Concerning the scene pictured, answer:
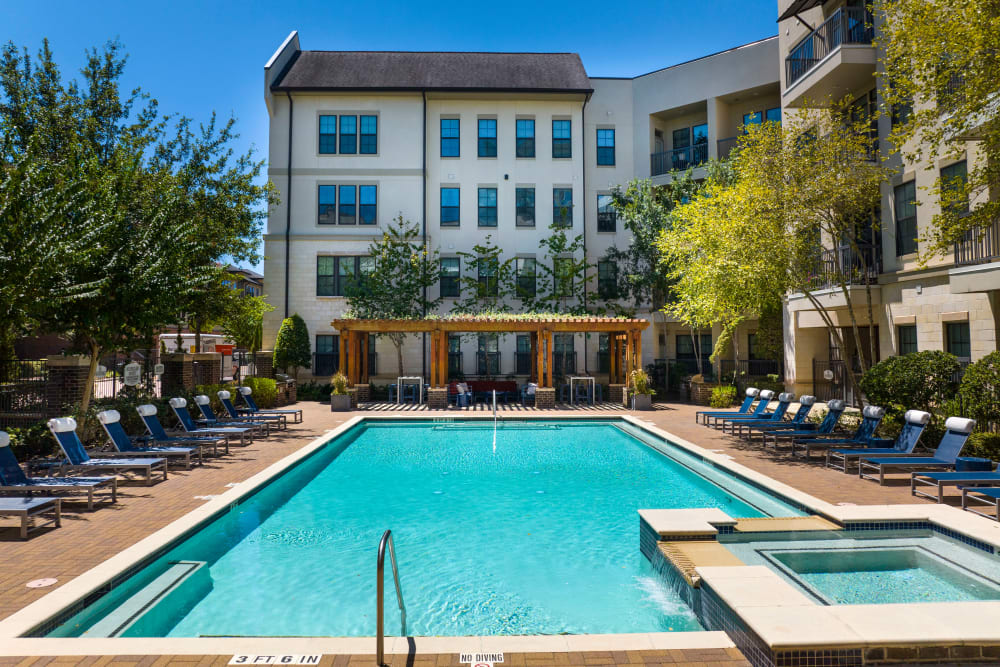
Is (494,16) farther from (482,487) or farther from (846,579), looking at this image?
(846,579)

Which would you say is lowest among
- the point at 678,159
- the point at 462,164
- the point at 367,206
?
the point at 367,206

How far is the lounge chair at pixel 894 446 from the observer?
962 cm

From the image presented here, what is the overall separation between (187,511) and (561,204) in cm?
2263

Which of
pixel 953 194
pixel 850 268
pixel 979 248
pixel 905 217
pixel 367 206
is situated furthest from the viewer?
pixel 367 206

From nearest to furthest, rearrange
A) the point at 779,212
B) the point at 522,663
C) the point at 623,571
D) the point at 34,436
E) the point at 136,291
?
the point at 522,663 → the point at 623,571 → the point at 34,436 → the point at 136,291 → the point at 779,212

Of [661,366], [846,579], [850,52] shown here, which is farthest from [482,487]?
[661,366]

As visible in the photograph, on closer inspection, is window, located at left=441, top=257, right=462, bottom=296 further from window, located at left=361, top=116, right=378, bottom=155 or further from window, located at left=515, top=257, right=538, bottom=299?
window, located at left=361, top=116, right=378, bottom=155

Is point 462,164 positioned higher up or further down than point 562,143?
further down

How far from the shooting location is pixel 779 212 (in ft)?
40.6

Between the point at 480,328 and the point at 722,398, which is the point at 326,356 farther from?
the point at 722,398

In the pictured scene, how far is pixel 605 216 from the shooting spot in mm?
27906

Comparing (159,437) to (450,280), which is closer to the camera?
(159,437)

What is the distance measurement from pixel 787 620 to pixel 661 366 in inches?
909

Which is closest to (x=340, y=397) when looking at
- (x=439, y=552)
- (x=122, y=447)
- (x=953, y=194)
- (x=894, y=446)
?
(x=122, y=447)
